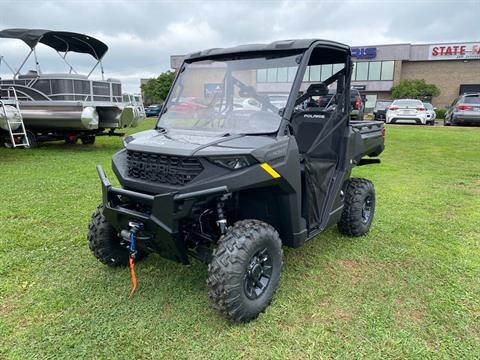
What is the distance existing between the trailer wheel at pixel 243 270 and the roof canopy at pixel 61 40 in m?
9.54

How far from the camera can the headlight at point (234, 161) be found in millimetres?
2672

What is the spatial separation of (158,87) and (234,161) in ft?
162

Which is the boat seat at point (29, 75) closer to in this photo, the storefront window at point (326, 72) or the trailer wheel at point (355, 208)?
the storefront window at point (326, 72)

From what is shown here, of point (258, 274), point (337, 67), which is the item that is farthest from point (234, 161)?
point (337, 67)

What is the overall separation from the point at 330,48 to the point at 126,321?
2.82m

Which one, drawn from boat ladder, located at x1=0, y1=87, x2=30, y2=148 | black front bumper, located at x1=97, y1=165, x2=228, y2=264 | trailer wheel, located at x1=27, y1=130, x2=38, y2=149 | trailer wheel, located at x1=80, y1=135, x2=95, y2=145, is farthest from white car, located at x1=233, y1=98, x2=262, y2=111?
trailer wheel, located at x1=80, y1=135, x2=95, y2=145

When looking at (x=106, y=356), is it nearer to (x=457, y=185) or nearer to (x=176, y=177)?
(x=176, y=177)

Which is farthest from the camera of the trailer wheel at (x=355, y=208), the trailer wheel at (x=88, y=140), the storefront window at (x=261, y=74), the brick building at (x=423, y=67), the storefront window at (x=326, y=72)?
the brick building at (x=423, y=67)

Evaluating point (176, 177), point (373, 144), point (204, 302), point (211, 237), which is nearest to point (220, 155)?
point (176, 177)

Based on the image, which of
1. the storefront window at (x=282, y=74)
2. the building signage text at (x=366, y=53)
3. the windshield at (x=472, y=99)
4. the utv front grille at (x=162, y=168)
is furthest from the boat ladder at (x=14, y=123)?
the building signage text at (x=366, y=53)

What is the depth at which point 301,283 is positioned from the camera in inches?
134

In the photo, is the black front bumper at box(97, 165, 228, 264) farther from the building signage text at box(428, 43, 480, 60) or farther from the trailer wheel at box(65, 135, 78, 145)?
the building signage text at box(428, 43, 480, 60)

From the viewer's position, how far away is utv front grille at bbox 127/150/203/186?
2723 millimetres

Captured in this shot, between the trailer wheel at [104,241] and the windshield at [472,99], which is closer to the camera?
the trailer wheel at [104,241]
